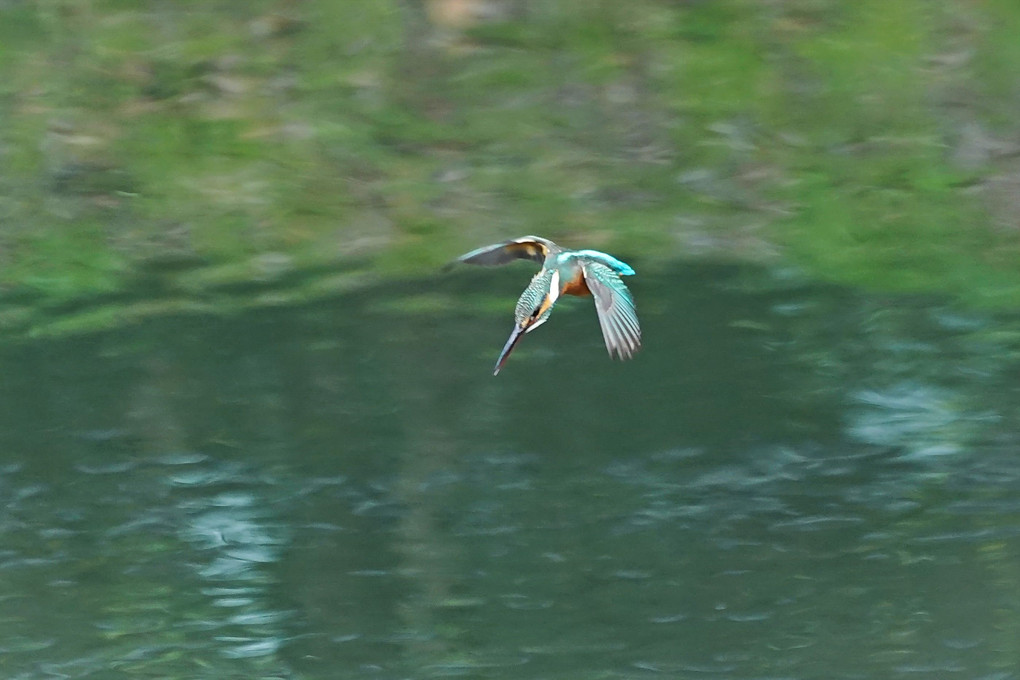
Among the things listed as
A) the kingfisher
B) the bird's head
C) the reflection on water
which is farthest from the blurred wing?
the reflection on water

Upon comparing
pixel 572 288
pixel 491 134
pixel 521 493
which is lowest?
pixel 521 493

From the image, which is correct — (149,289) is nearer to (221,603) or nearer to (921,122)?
(221,603)

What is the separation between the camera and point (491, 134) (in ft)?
43.3

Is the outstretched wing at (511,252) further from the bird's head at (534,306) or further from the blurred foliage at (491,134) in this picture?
the blurred foliage at (491,134)

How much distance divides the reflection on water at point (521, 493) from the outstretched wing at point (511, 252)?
164 centimetres

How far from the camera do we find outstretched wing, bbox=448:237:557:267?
6.83m

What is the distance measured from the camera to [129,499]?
9.02 m

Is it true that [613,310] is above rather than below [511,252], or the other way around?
below

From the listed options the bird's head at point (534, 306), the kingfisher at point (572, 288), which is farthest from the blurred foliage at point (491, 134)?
the bird's head at point (534, 306)

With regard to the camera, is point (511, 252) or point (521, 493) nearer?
point (511, 252)

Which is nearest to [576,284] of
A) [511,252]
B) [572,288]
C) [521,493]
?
[572,288]

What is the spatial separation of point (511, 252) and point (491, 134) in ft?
20.3

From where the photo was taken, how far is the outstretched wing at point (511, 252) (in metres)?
6.83

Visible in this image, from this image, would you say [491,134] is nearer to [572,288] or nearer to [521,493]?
[521,493]
